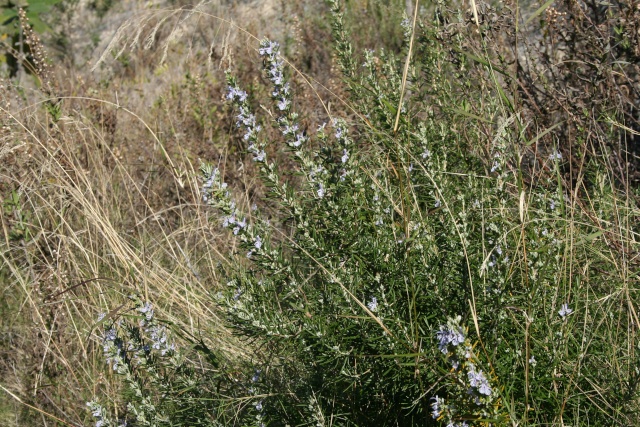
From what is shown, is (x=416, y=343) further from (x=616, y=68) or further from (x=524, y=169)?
(x=616, y=68)

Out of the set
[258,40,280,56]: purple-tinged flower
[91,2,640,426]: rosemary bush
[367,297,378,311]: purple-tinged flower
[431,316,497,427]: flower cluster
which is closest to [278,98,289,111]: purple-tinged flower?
[91,2,640,426]: rosemary bush

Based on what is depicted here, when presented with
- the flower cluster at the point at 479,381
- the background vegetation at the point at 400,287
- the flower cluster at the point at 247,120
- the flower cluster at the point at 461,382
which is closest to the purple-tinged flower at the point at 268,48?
the background vegetation at the point at 400,287

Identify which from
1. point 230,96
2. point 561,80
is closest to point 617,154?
point 561,80

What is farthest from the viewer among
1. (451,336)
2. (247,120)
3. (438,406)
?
(247,120)

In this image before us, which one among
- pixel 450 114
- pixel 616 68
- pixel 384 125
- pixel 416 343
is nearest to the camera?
pixel 416 343

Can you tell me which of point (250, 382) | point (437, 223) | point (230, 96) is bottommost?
point (250, 382)

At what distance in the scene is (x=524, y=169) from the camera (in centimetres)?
368

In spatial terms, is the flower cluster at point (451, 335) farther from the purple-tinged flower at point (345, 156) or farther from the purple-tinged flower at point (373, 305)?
the purple-tinged flower at point (345, 156)

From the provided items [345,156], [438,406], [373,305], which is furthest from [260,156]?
[438,406]

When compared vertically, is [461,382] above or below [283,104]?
below

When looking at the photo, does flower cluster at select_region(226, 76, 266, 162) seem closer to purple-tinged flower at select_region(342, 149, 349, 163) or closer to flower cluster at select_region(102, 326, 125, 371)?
purple-tinged flower at select_region(342, 149, 349, 163)

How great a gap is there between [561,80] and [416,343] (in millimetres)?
2263

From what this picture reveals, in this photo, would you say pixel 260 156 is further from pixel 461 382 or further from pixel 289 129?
pixel 461 382

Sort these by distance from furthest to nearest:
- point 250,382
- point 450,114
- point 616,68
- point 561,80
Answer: point 561,80, point 616,68, point 450,114, point 250,382
